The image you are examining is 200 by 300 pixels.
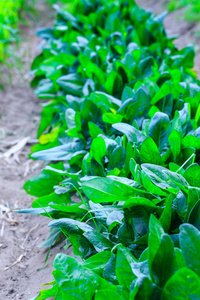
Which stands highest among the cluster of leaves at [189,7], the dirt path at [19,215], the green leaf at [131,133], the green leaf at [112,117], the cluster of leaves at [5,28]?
the cluster of leaves at [189,7]

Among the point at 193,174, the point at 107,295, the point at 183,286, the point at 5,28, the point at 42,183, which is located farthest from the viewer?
the point at 5,28

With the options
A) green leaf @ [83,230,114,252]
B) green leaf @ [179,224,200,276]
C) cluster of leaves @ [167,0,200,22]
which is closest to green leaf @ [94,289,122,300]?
green leaf @ [179,224,200,276]

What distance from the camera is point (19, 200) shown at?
2.45 m

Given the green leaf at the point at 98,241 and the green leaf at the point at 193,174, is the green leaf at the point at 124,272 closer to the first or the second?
the green leaf at the point at 98,241

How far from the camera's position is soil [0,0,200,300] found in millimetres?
1698

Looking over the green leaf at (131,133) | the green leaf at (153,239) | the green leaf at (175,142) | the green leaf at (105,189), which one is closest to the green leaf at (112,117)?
the green leaf at (131,133)

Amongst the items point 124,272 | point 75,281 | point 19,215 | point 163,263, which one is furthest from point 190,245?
point 19,215

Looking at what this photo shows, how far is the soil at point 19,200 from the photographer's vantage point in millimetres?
1698

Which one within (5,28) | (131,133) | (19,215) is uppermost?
(5,28)

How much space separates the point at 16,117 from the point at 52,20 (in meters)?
4.69

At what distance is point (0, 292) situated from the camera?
165 cm

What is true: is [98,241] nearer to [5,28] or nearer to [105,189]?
[105,189]

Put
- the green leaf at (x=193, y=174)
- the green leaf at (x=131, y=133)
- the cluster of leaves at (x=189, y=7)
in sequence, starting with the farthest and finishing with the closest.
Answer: the cluster of leaves at (x=189, y=7) < the green leaf at (x=131, y=133) < the green leaf at (x=193, y=174)

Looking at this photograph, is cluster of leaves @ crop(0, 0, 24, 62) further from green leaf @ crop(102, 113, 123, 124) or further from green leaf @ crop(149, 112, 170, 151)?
green leaf @ crop(149, 112, 170, 151)
